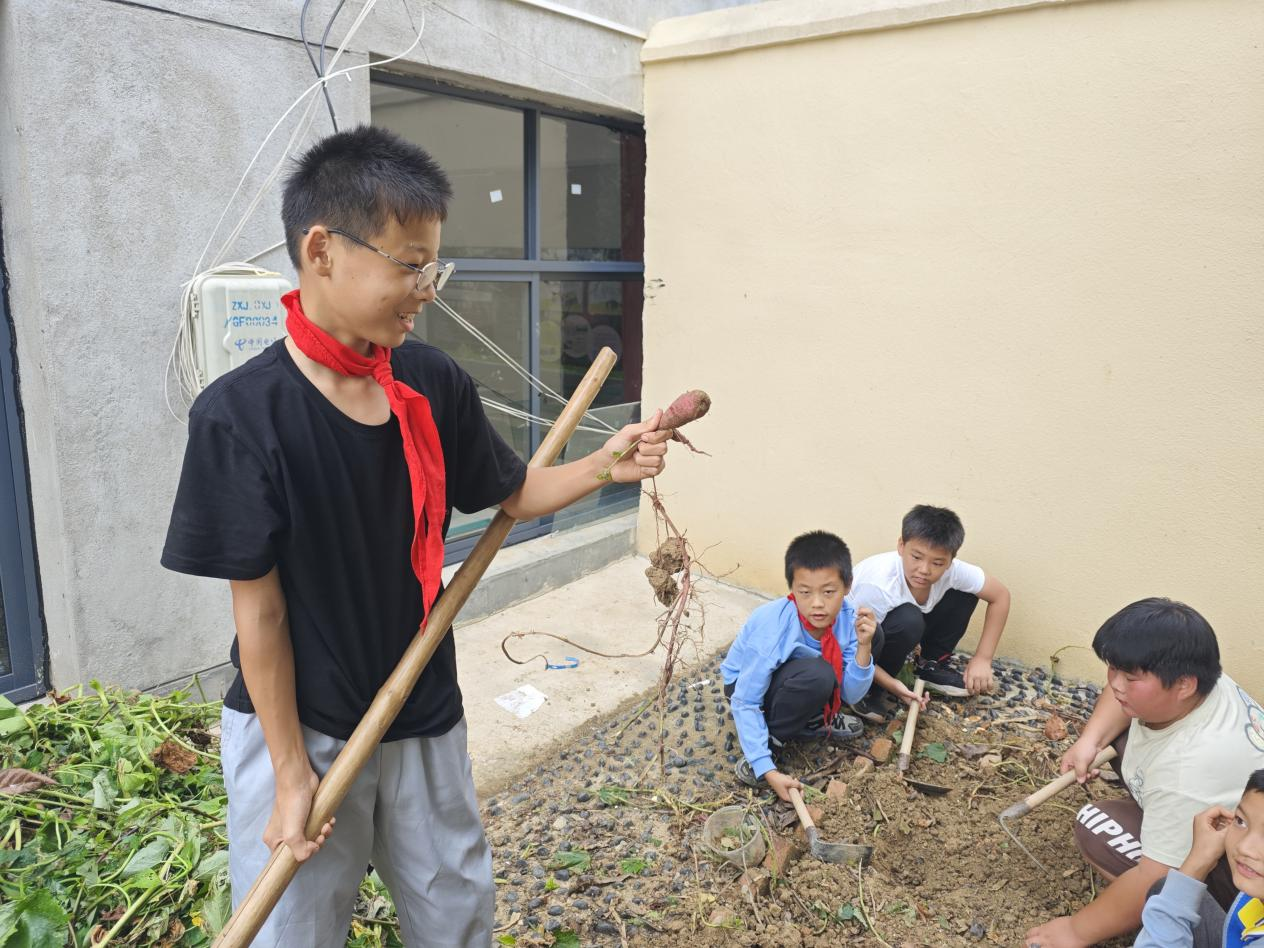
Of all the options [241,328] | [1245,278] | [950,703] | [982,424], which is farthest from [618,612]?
[1245,278]

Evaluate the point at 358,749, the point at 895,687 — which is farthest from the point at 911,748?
the point at 358,749

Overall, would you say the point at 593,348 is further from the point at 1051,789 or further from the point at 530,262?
the point at 1051,789

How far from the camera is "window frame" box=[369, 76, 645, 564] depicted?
4.71 m

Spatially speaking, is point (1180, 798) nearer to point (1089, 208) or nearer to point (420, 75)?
point (1089, 208)

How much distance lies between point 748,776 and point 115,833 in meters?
1.97

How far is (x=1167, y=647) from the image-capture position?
2.39 m

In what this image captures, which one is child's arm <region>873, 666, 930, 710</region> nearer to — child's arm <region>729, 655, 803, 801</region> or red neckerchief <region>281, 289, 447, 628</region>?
child's arm <region>729, 655, 803, 801</region>

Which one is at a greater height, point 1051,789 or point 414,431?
point 414,431

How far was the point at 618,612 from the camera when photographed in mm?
4938

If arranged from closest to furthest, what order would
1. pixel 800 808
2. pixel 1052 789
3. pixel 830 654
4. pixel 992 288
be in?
pixel 1052 789, pixel 800 808, pixel 830 654, pixel 992 288

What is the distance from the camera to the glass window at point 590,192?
207 inches

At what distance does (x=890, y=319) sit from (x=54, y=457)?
3.50 meters

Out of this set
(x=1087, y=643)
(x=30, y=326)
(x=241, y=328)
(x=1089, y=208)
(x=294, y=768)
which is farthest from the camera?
(x=1087, y=643)

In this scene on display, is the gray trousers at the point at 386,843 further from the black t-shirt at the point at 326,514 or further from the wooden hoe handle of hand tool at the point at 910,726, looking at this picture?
the wooden hoe handle of hand tool at the point at 910,726
